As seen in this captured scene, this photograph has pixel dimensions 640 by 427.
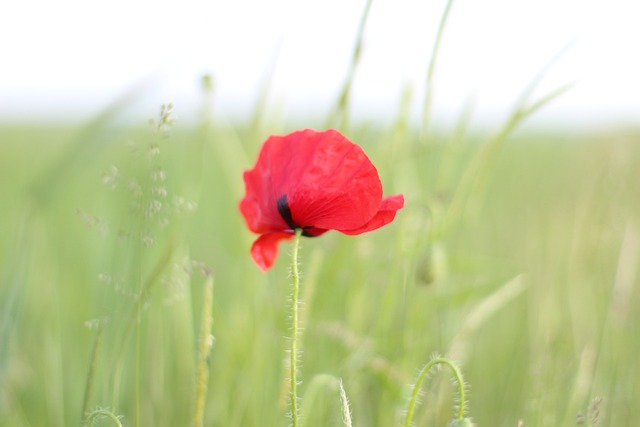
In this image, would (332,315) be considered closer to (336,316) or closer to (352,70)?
(336,316)

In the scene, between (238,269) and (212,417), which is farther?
(238,269)

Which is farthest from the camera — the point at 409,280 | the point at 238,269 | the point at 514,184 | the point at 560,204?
the point at 514,184

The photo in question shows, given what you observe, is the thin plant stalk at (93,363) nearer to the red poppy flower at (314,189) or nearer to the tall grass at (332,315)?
the tall grass at (332,315)

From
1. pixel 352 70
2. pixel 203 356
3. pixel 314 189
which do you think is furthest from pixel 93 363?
pixel 352 70

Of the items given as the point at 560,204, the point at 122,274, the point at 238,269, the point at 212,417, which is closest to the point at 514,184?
the point at 560,204

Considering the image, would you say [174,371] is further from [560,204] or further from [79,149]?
[560,204]

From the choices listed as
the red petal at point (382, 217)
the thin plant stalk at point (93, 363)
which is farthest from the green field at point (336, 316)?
the red petal at point (382, 217)

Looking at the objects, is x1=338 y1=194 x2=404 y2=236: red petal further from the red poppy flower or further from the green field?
the green field
